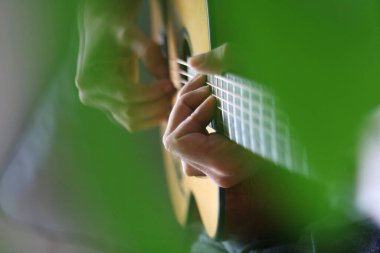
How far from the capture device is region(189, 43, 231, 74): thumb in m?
0.39

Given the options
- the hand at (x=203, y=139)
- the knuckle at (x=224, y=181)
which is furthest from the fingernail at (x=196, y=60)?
the knuckle at (x=224, y=181)

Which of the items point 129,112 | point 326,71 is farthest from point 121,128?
point 326,71

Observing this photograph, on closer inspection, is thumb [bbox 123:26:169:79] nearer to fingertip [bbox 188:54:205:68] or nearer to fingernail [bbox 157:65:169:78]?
fingernail [bbox 157:65:169:78]

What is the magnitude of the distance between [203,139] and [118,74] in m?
0.17

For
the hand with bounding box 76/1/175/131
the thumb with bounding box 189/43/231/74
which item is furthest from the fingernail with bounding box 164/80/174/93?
the thumb with bounding box 189/43/231/74

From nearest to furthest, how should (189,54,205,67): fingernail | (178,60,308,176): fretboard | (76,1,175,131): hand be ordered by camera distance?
1. (178,60,308,176): fretboard
2. (189,54,205,67): fingernail
3. (76,1,175,131): hand

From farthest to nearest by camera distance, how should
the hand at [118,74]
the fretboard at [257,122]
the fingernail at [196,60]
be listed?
the hand at [118,74], the fingernail at [196,60], the fretboard at [257,122]

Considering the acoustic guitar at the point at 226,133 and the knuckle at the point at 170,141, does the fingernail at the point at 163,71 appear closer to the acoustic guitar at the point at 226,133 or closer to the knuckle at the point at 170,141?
the acoustic guitar at the point at 226,133

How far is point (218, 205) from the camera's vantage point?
47 cm

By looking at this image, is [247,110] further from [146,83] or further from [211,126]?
[146,83]

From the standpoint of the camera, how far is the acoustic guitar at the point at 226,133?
13.3 inches

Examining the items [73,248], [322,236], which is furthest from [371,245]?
[73,248]

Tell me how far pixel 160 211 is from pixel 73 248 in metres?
0.14

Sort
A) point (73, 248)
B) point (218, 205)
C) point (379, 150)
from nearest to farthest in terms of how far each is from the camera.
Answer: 1. point (379, 150)
2. point (218, 205)
3. point (73, 248)
